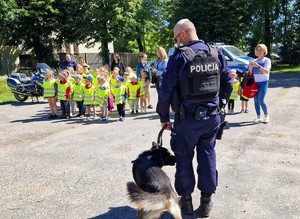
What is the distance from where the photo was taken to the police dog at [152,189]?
292 cm

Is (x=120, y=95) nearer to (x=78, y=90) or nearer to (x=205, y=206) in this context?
(x=78, y=90)

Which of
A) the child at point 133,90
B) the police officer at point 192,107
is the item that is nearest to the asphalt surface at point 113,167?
the police officer at point 192,107

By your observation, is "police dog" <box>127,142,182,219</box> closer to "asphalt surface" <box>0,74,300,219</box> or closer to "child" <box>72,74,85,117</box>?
"asphalt surface" <box>0,74,300,219</box>

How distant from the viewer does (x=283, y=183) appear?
4375mm

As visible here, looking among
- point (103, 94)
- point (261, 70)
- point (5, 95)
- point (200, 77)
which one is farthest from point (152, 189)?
point (5, 95)

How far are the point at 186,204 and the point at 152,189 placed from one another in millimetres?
761

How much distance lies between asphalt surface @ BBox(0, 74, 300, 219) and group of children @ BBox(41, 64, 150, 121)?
68 centimetres

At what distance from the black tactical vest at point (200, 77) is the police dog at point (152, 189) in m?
0.75

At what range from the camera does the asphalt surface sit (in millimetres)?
3828

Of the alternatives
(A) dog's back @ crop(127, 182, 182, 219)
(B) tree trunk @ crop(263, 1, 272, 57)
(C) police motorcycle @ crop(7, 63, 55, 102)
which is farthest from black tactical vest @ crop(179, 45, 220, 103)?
(B) tree trunk @ crop(263, 1, 272, 57)

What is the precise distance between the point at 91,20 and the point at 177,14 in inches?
351

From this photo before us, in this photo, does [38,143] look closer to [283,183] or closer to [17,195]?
[17,195]

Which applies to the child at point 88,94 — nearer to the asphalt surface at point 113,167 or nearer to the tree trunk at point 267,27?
the asphalt surface at point 113,167

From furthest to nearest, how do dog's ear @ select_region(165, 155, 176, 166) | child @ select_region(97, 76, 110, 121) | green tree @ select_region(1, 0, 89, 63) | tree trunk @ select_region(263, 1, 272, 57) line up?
tree trunk @ select_region(263, 1, 272, 57), green tree @ select_region(1, 0, 89, 63), child @ select_region(97, 76, 110, 121), dog's ear @ select_region(165, 155, 176, 166)
